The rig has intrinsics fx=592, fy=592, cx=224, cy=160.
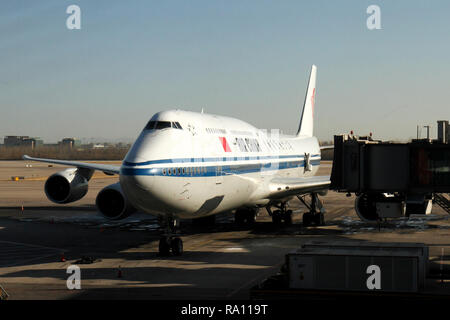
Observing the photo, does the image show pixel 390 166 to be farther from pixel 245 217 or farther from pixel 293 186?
pixel 245 217

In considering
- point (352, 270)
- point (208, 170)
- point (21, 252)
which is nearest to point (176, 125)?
point (208, 170)

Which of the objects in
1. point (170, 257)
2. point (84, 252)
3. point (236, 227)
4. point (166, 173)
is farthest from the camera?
point (236, 227)

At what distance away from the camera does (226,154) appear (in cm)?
2609

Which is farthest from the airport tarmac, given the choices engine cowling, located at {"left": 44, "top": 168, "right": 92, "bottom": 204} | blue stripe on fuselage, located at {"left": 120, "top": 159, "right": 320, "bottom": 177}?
blue stripe on fuselage, located at {"left": 120, "top": 159, "right": 320, "bottom": 177}

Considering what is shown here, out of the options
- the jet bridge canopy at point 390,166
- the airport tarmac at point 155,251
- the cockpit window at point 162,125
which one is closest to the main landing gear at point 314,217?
the airport tarmac at point 155,251

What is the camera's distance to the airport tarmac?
59.5ft

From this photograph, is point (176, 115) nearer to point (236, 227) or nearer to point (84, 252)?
point (84, 252)

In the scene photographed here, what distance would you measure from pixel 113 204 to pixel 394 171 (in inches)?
544

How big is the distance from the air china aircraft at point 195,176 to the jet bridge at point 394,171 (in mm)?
6121

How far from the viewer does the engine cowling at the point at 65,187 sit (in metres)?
30.4

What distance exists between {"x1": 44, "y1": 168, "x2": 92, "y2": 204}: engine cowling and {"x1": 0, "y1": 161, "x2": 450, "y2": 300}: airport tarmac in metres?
1.94
